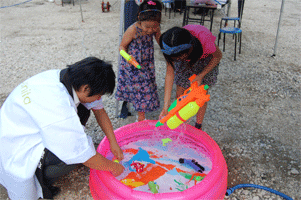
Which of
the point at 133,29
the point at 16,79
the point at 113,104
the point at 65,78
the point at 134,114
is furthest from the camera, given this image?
the point at 16,79

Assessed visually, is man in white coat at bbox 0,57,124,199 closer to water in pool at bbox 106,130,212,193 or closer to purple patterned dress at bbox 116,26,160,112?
water in pool at bbox 106,130,212,193

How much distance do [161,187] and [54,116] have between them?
847mm

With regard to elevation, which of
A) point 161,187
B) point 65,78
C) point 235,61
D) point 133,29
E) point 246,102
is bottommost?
point 161,187

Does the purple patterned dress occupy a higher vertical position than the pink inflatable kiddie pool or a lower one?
higher

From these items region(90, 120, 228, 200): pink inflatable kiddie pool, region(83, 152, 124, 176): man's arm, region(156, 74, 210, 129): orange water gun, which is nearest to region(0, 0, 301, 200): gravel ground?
region(90, 120, 228, 200): pink inflatable kiddie pool

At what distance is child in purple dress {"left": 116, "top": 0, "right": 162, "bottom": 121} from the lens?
5.33ft

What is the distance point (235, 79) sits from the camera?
2936 mm

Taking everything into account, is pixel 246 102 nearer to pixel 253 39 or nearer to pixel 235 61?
pixel 235 61

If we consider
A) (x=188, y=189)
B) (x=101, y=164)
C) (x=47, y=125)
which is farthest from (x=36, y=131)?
(x=188, y=189)

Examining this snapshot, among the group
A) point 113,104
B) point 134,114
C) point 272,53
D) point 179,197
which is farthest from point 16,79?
point 272,53

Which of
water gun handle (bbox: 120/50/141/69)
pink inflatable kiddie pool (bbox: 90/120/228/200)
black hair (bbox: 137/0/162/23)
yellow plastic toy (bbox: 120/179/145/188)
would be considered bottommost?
yellow plastic toy (bbox: 120/179/145/188)

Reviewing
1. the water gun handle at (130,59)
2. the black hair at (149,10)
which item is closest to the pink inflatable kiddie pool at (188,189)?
the water gun handle at (130,59)

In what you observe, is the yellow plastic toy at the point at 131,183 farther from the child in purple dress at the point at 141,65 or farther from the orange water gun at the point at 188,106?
the child in purple dress at the point at 141,65

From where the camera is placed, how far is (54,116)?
106 centimetres
